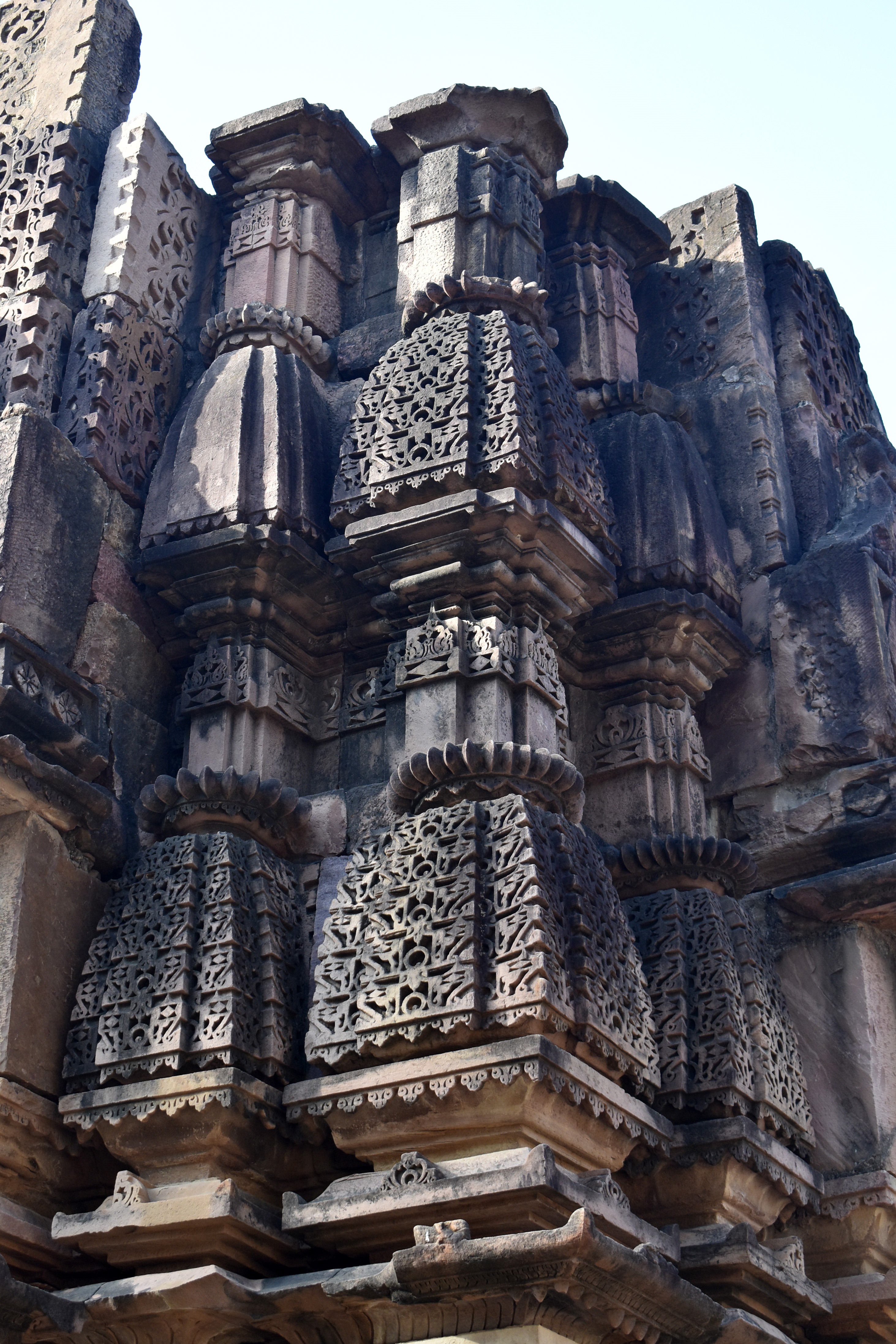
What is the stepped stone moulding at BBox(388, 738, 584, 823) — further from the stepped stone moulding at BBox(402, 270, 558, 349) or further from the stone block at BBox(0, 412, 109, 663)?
the stepped stone moulding at BBox(402, 270, 558, 349)

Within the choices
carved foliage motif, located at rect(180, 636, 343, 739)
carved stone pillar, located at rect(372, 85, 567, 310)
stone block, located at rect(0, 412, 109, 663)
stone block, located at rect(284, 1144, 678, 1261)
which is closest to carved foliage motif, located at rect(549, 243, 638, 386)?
carved stone pillar, located at rect(372, 85, 567, 310)

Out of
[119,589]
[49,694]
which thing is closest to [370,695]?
[119,589]

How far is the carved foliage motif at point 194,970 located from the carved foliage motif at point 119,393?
1.79 metres

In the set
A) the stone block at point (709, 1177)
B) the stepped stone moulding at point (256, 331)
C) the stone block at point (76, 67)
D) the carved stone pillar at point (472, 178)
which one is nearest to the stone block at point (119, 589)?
the stepped stone moulding at point (256, 331)

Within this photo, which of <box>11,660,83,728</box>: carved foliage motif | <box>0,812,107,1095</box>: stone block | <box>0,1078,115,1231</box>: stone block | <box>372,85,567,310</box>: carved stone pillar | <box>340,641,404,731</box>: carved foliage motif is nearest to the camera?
<box>0,1078,115,1231</box>: stone block

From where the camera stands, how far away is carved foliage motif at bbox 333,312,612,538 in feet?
20.8

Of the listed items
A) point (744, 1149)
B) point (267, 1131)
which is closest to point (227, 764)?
point (267, 1131)

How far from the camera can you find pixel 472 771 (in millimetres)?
5594

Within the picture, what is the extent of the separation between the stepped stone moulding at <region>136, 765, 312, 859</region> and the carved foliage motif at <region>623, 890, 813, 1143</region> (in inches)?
51.1

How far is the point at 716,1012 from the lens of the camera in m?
5.77

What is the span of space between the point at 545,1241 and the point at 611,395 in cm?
423

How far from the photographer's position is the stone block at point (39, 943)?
17.5ft

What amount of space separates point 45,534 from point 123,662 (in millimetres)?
625

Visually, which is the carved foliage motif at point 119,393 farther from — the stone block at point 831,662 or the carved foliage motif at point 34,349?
the stone block at point 831,662
